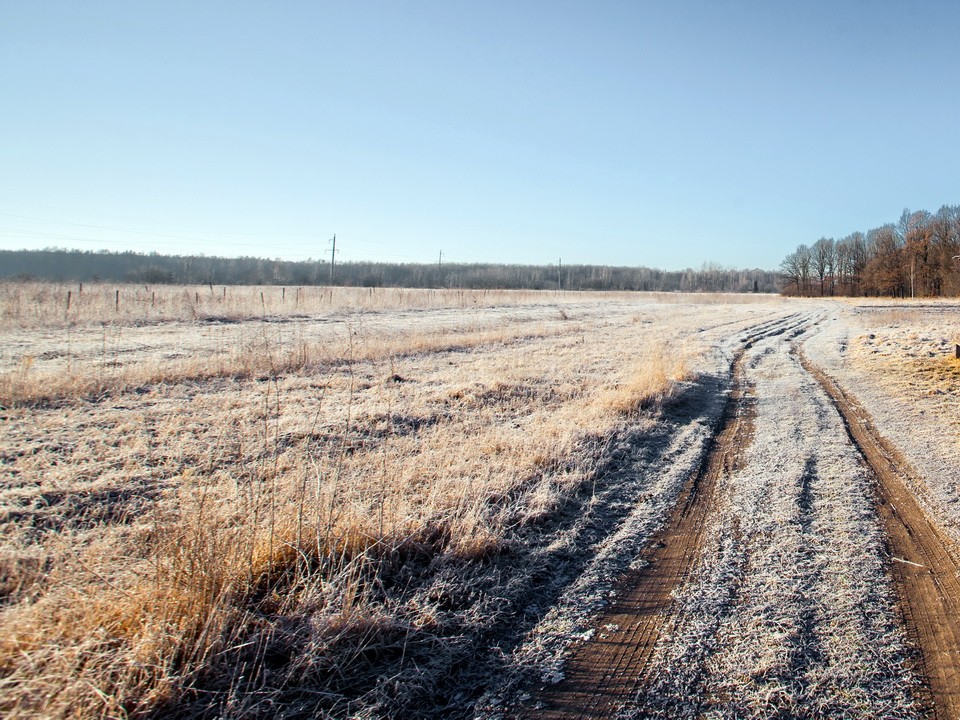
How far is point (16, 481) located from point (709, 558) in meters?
6.44

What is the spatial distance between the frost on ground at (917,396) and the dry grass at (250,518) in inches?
130

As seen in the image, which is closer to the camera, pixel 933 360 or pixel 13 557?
pixel 13 557

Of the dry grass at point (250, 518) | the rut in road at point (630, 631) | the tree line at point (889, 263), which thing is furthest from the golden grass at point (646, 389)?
the tree line at point (889, 263)

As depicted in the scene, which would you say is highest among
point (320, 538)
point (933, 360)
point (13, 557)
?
point (933, 360)

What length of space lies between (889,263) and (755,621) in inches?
3959

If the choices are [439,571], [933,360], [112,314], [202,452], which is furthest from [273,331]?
[933,360]

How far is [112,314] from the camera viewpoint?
22.3m

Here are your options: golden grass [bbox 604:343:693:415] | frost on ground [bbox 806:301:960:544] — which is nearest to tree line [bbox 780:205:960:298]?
frost on ground [bbox 806:301:960:544]

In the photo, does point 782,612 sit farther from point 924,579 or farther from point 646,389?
point 646,389

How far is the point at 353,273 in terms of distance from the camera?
134 m

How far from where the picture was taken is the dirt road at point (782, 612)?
8.34 ft

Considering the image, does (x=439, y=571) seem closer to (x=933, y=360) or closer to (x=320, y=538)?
(x=320, y=538)

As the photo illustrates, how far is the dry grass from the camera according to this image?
248 centimetres

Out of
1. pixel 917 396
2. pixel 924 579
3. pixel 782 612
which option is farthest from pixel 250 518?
pixel 917 396
